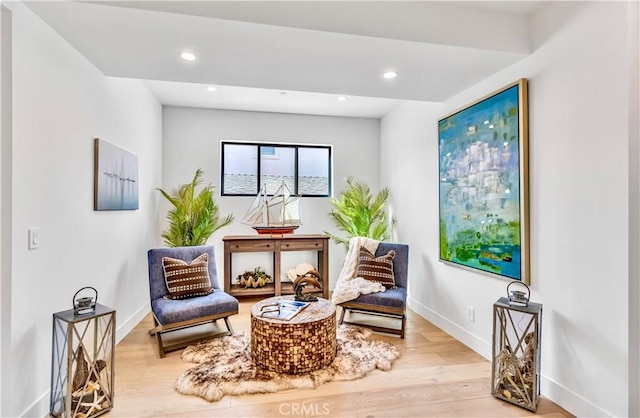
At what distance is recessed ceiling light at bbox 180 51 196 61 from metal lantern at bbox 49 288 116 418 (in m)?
1.67

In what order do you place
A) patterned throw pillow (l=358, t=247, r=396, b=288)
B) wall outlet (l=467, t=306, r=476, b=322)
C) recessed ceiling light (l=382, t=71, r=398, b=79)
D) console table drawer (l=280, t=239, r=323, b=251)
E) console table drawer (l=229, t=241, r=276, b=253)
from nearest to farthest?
recessed ceiling light (l=382, t=71, r=398, b=79) < wall outlet (l=467, t=306, r=476, b=322) < patterned throw pillow (l=358, t=247, r=396, b=288) < console table drawer (l=229, t=241, r=276, b=253) < console table drawer (l=280, t=239, r=323, b=251)

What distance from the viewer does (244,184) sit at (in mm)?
4680

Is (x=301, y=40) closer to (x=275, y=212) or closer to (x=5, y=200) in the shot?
(x=5, y=200)

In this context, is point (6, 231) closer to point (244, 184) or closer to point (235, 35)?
point (235, 35)

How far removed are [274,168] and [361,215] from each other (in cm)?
150

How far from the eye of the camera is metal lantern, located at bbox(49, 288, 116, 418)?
1.85 m

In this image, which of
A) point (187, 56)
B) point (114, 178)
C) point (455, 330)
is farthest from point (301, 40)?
point (455, 330)

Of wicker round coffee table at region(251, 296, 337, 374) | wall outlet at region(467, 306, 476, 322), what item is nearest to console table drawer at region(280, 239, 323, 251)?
wicker round coffee table at region(251, 296, 337, 374)

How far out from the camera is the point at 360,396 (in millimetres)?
2141

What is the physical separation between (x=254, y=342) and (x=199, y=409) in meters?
0.59

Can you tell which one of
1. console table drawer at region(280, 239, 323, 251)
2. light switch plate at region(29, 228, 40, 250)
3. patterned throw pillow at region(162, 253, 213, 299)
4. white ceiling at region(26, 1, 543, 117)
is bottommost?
patterned throw pillow at region(162, 253, 213, 299)

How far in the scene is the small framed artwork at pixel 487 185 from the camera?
7.59 feet

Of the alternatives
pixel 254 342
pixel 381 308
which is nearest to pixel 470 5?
pixel 381 308

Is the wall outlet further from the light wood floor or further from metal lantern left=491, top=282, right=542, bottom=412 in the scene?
metal lantern left=491, top=282, right=542, bottom=412
